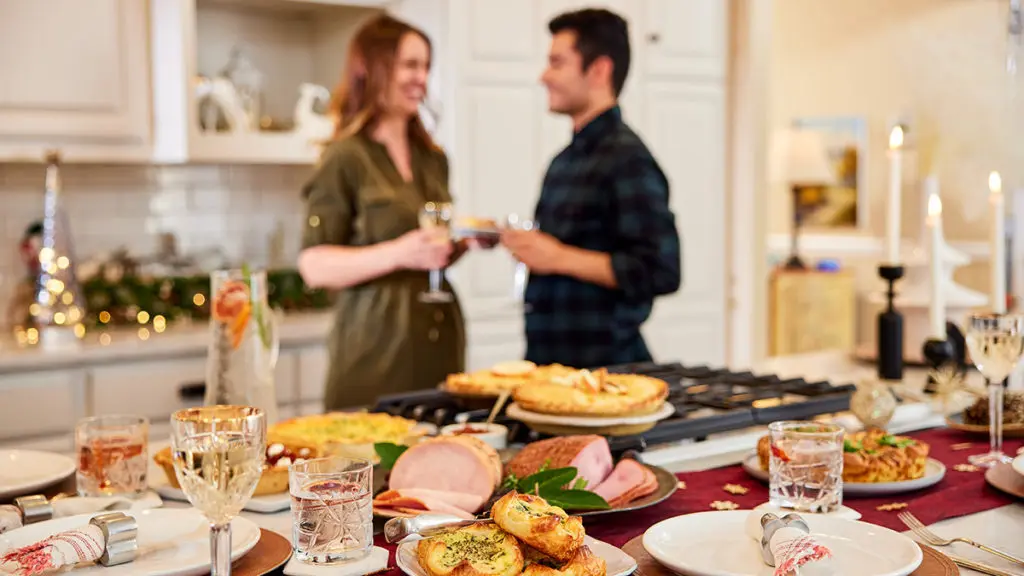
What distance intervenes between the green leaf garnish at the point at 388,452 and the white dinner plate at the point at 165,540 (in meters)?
0.23

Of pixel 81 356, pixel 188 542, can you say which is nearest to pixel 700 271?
pixel 81 356

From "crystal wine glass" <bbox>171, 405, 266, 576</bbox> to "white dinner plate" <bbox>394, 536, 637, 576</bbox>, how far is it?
17 cm

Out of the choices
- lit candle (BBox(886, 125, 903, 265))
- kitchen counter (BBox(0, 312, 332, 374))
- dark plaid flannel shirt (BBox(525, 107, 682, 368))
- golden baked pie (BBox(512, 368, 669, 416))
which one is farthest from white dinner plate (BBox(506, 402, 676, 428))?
kitchen counter (BBox(0, 312, 332, 374))

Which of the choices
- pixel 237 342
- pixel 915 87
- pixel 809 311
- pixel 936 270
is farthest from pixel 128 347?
pixel 915 87

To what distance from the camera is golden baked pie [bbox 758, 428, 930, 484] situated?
1.48m

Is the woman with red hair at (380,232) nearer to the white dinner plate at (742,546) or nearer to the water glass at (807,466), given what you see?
the water glass at (807,466)

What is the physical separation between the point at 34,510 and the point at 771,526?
83 cm

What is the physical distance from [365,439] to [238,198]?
→ 9.51 feet

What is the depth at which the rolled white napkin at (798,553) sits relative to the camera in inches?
40.9

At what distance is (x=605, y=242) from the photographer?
304 centimetres

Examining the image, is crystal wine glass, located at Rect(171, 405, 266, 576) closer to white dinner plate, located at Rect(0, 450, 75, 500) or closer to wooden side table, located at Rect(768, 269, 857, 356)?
white dinner plate, located at Rect(0, 450, 75, 500)

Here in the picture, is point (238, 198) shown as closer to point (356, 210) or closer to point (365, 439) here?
point (356, 210)

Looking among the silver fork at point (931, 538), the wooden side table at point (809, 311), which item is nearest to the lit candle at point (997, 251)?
the silver fork at point (931, 538)

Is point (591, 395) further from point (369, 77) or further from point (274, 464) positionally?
point (369, 77)
